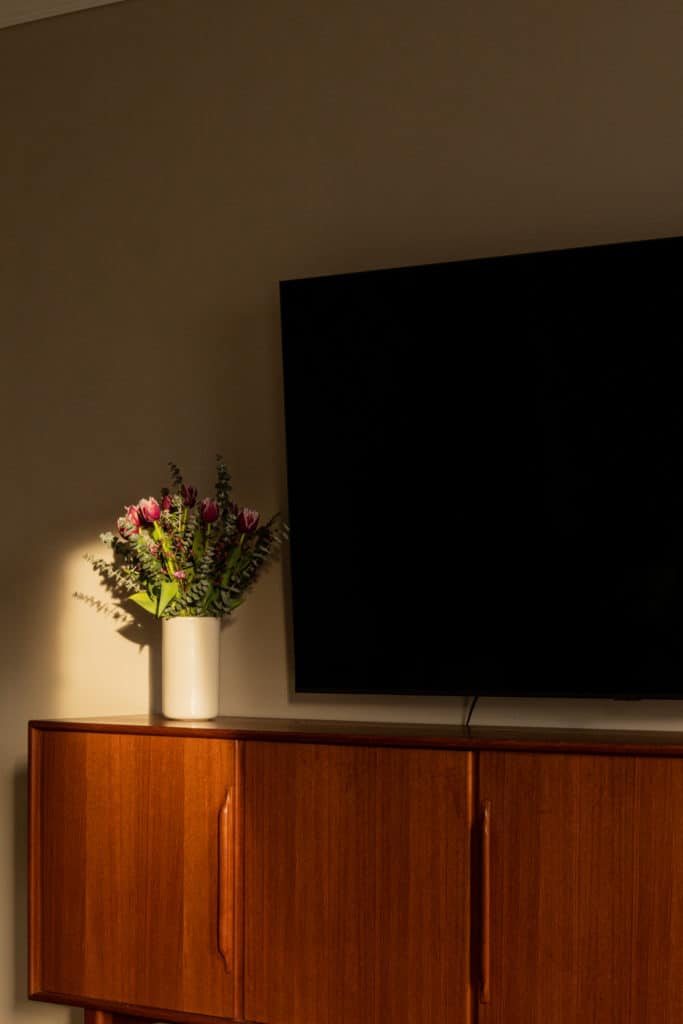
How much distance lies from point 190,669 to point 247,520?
0.33 metres

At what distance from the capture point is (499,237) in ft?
8.70

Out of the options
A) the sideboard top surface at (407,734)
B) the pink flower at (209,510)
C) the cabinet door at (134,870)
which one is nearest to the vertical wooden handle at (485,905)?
the sideboard top surface at (407,734)

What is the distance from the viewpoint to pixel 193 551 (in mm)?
2697

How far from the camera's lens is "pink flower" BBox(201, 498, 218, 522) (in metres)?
2.68

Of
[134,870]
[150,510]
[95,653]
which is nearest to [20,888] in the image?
[95,653]

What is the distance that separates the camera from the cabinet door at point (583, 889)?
2043 millimetres

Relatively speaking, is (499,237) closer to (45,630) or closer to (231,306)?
(231,306)

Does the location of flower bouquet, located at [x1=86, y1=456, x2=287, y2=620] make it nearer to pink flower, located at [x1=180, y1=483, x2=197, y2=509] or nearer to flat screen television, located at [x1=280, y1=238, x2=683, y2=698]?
pink flower, located at [x1=180, y1=483, x2=197, y2=509]

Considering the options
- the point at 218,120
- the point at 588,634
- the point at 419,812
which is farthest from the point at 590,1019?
the point at 218,120

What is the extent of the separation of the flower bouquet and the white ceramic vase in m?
0.04

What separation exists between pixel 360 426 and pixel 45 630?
3.30 feet

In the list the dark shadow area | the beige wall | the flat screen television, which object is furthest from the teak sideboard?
the dark shadow area

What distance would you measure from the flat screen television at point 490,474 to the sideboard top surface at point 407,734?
0.29 feet

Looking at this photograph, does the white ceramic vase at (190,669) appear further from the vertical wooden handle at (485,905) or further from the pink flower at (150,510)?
the vertical wooden handle at (485,905)
